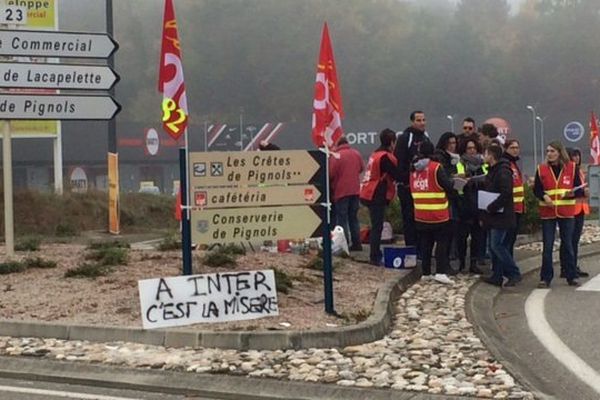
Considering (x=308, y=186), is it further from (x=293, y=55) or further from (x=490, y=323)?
(x=293, y=55)

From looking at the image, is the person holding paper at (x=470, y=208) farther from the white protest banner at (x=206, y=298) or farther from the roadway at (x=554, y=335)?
the white protest banner at (x=206, y=298)

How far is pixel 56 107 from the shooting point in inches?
486

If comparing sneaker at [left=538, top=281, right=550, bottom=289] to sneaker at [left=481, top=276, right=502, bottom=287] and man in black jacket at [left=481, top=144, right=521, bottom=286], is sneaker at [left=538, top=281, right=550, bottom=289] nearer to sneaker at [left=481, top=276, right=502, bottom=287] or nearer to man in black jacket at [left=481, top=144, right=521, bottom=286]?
sneaker at [left=481, top=276, right=502, bottom=287]

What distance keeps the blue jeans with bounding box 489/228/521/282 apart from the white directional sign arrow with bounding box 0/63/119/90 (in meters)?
5.62

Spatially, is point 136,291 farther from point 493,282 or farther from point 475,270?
point 475,270

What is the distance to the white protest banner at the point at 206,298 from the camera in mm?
8398

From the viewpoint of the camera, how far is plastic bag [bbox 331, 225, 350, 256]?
12.8 meters

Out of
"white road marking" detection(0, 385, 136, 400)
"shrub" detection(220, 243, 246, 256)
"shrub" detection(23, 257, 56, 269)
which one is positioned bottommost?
"white road marking" detection(0, 385, 136, 400)

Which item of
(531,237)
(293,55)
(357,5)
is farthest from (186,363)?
(357,5)

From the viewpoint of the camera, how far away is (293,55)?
3206 inches

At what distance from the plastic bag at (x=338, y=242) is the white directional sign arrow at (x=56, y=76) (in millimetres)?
3766

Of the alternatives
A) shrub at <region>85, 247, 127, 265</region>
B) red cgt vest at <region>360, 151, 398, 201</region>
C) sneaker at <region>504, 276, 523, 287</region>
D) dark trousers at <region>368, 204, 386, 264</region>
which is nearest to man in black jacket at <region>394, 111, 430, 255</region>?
red cgt vest at <region>360, 151, 398, 201</region>

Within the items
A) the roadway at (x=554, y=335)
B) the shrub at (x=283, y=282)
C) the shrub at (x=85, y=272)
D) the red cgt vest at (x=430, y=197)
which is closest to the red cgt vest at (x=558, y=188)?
the roadway at (x=554, y=335)

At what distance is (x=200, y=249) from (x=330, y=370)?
6.08 meters
